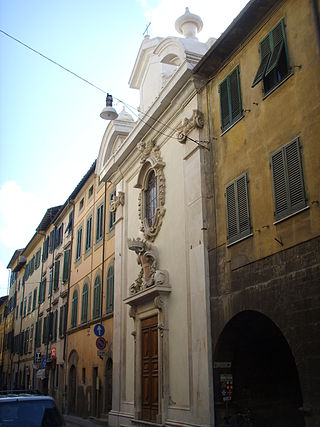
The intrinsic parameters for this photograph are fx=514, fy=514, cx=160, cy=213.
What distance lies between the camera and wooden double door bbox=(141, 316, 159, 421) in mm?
14030

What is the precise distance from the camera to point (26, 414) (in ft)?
24.9

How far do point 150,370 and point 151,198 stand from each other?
5275 millimetres

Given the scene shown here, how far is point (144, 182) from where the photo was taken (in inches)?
661

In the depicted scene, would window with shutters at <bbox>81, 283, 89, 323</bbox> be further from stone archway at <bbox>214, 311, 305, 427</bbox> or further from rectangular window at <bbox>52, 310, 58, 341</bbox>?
stone archway at <bbox>214, 311, 305, 427</bbox>

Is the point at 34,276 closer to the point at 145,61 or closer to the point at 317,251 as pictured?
the point at 145,61

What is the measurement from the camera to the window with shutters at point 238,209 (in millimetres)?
10656

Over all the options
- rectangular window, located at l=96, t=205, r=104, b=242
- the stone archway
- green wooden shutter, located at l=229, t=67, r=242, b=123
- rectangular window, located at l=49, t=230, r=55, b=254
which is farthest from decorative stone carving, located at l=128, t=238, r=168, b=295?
rectangular window, located at l=49, t=230, r=55, b=254

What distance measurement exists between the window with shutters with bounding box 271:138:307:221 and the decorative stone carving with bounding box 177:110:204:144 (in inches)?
141

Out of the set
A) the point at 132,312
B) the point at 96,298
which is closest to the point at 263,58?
the point at 132,312

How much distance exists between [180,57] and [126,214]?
19.7 ft

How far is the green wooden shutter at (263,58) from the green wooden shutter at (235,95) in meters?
0.81

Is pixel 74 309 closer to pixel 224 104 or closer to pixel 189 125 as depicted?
pixel 189 125

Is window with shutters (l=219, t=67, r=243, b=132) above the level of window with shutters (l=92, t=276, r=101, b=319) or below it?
above

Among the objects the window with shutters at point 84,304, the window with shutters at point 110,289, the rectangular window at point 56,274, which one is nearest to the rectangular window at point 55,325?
the rectangular window at point 56,274
